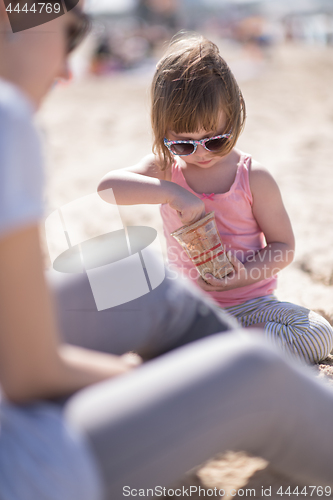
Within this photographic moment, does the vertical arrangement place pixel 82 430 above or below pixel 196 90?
below

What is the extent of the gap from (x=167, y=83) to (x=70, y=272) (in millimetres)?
784

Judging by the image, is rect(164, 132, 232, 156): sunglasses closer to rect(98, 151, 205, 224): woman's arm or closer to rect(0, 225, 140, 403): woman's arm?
rect(98, 151, 205, 224): woman's arm

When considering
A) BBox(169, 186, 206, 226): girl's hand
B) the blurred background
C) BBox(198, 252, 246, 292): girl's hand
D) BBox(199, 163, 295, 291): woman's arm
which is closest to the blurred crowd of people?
the blurred background

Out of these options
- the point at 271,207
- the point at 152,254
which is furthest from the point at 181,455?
→ the point at 271,207

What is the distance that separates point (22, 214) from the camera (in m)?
0.68

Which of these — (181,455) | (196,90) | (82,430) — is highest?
(196,90)

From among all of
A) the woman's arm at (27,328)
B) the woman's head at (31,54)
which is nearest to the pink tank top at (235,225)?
the woman's head at (31,54)

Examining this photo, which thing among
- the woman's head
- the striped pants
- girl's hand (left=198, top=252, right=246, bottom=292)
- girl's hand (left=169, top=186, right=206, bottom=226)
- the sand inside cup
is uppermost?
the woman's head

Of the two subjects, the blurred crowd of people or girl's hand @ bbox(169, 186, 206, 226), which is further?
the blurred crowd of people

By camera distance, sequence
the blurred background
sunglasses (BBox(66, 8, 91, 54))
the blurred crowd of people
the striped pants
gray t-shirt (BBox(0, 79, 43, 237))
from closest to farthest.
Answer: gray t-shirt (BBox(0, 79, 43, 237)), sunglasses (BBox(66, 8, 91, 54)), the striped pants, the blurred background, the blurred crowd of people

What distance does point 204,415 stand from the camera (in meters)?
0.82

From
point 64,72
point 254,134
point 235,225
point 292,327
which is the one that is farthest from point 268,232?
point 254,134

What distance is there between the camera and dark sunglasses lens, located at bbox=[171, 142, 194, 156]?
1651 millimetres

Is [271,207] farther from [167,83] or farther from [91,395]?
[91,395]
